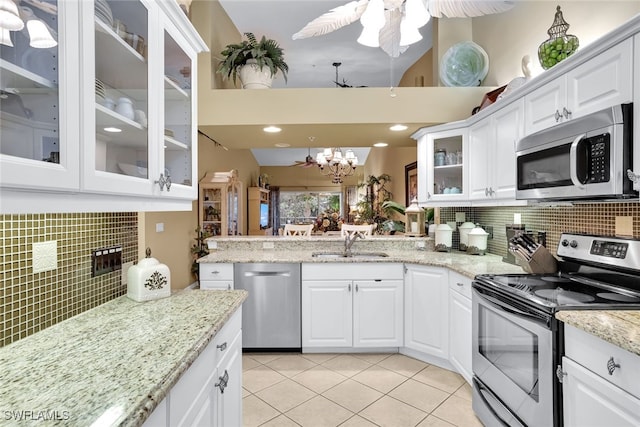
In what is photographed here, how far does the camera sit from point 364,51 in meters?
4.38

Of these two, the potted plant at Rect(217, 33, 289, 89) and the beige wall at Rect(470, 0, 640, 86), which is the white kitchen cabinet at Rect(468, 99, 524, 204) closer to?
the beige wall at Rect(470, 0, 640, 86)

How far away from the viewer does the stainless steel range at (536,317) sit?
1.45 meters

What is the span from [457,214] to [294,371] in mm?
2188

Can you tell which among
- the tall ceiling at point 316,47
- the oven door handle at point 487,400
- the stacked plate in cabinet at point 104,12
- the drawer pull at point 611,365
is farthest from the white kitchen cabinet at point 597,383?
the tall ceiling at point 316,47

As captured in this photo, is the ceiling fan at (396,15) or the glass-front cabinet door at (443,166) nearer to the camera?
the ceiling fan at (396,15)

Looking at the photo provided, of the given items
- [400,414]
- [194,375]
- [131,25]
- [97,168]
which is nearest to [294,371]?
[400,414]

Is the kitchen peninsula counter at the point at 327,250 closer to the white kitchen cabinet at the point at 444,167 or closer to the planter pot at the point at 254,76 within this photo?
the white kitchen cabinet at the point at 444,167

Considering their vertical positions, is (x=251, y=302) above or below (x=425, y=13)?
below

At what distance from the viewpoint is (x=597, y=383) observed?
1.22m

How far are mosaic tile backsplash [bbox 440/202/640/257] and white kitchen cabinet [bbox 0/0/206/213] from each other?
7.28 feet

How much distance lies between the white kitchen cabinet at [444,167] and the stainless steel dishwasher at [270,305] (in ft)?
4.70

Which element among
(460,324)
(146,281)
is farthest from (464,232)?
(146,281)

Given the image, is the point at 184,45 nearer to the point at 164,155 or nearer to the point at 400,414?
the point at 164,155

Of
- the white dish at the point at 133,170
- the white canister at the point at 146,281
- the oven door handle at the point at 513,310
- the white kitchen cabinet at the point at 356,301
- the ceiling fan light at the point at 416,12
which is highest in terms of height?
the ceiling fan light at the point at 416,12
